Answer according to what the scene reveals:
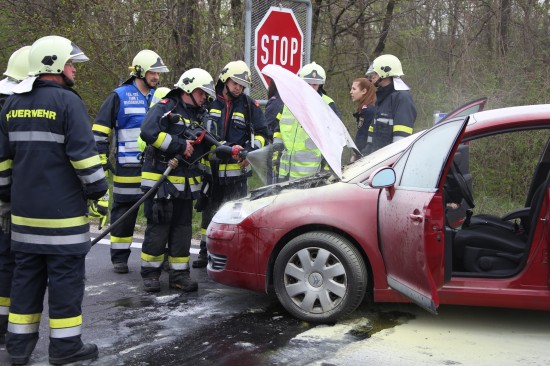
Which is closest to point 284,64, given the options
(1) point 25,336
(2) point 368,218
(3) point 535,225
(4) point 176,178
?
(4) point 176,178

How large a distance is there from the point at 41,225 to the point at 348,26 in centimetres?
1051

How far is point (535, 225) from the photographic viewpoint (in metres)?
4.16

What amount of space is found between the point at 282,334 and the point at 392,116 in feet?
10.5

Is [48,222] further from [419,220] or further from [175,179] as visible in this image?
[419,220]

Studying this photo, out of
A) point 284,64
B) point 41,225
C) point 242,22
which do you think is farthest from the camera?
point 242,22

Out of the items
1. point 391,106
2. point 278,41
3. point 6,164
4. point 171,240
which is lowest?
point 171,240

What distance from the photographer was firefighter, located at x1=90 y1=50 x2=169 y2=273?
6090 millimetres

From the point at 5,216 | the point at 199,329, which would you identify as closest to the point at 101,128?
the point at 5,216

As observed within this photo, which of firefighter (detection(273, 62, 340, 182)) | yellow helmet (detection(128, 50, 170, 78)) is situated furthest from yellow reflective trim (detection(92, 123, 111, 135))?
firefighter (detection(273, 62, 340, 182))

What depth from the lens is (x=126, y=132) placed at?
20.2 ft

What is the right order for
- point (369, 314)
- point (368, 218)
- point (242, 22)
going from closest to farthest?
point (368, 218), point (369, 314), point (242, 22)

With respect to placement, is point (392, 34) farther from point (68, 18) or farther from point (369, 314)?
point (369, 314)

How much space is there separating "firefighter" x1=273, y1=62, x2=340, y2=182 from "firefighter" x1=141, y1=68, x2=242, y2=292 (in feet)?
Result: 3.18

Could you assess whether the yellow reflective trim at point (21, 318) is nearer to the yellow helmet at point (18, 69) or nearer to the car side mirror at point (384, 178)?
the yellow helmet at point (18, 69)
